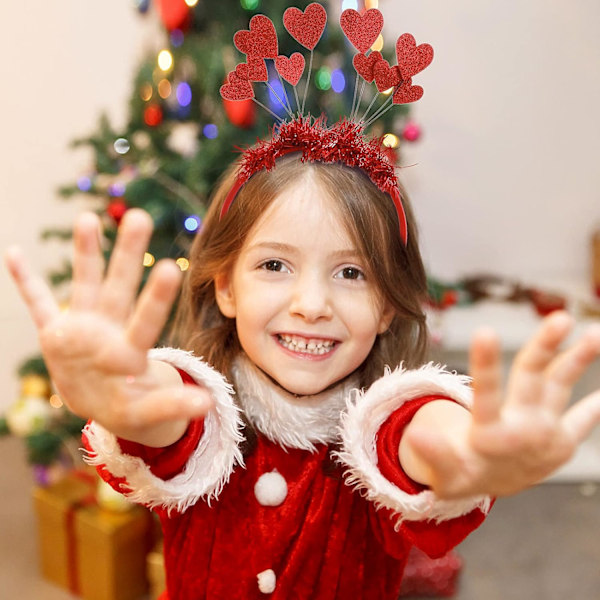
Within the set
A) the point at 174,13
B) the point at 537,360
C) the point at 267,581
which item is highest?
the point at 174,13

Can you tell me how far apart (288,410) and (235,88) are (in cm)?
39

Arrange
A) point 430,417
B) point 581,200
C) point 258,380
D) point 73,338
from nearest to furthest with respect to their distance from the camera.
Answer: point 73,338, point 430,417, point 258,380, point 581,200

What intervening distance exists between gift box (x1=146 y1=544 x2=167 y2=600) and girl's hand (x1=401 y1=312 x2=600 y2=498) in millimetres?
1127

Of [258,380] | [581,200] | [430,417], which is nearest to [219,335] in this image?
[258,380]

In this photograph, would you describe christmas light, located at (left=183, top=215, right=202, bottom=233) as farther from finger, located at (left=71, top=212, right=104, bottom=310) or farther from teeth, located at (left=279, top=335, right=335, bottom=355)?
finger, located at (left=71, top=212, right=104, bottom=310)

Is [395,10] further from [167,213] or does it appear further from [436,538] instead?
[436,538]

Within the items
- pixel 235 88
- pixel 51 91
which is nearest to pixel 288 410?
pixel 235 88

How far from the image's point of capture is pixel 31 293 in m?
0.54

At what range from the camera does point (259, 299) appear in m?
0.75

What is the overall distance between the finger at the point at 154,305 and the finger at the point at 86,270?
42 millimetres

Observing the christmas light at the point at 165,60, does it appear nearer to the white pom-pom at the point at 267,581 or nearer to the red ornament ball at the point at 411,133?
the red ornament ball at the point at 411,133

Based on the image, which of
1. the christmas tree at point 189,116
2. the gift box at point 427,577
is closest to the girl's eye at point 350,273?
the christmas tree at point 189,116

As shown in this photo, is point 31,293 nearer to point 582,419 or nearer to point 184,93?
point 582,419

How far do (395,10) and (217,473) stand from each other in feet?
6.23
